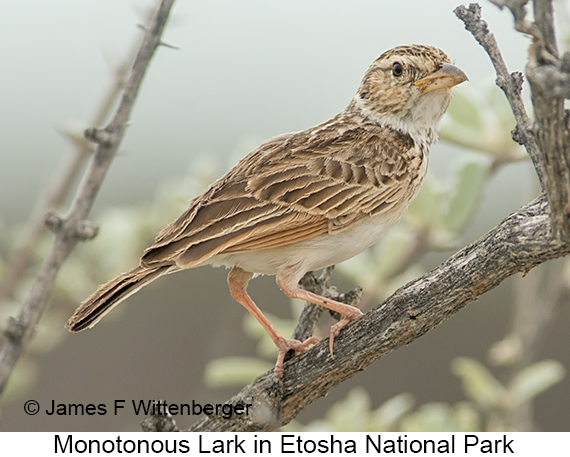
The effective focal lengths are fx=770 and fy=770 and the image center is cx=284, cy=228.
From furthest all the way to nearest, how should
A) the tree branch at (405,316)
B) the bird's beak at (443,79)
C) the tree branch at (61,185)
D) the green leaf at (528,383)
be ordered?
1. the green leaf at (528,383)
2. the bird's beak at (443,79)
3. the tree branch at (61,185)
4. the tree branch at (405,316)

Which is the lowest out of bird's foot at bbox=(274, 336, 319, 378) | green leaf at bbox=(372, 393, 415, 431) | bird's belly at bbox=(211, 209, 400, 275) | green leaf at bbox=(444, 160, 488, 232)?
green leaf at bbox=(372, 393, 415, 431)

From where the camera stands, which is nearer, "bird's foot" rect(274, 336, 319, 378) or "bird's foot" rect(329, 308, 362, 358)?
"bird's foot" rect(329, 308, 362, 358)

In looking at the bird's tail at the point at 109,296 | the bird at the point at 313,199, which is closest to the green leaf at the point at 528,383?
the bird at the point at 313,199

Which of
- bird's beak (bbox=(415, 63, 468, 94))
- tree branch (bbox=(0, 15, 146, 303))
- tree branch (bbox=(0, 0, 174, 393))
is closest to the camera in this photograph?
tree branch (bbox=(0, 0, 174, 393))

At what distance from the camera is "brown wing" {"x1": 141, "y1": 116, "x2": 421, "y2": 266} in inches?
139

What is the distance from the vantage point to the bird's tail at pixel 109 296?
11.0ft

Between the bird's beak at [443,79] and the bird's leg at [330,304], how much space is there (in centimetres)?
129

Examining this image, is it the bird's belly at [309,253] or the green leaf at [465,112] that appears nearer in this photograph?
the bird's belly at [309,253]

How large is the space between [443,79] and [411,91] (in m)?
0.24

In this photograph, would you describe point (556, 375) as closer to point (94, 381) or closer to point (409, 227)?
point (409, 227)

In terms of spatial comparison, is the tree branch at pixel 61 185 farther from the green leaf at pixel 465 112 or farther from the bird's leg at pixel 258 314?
the green leaf at pixel 465 112

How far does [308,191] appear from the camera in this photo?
12.5 ft

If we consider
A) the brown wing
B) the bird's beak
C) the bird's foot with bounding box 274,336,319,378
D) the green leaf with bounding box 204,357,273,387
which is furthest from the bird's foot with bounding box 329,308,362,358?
the bird's beak

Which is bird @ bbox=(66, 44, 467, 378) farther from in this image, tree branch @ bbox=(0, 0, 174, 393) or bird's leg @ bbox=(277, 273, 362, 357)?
tree branch @ bbox=(0, 0, 174, 393)
